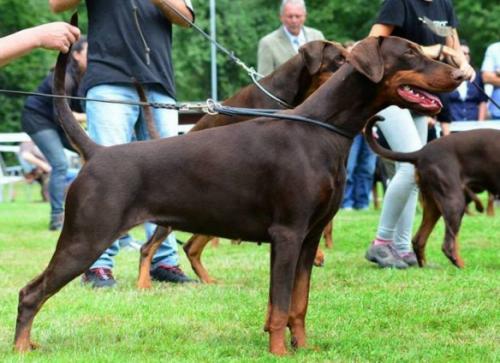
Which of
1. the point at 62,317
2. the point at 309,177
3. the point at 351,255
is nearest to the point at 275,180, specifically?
the point at 309,177

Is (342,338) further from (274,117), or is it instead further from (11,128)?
(11,128)

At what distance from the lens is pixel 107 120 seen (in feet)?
21.0

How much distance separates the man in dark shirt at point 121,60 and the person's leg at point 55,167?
5403 millimetres

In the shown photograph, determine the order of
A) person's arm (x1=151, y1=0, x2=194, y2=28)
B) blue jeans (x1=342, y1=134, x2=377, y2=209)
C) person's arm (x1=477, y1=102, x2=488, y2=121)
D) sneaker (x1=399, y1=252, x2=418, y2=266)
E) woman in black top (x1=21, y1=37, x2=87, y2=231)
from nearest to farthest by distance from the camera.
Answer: person's arm (x1=151, y1=0, x2=194, y2=28) < sneaker (x1=399, y1=252, x2=418, y2=266) < woman in black top (x1=21, y1=37, x2=87, y2=231) < blue jeans (x1=342, y1=134, x2=377, y2=209) < person's arm (x1=477, y1=102, x2=488, y2=121)

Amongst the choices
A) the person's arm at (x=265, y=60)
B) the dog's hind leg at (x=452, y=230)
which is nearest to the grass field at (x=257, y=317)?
the dog's hind leg at (x=452, y=230)

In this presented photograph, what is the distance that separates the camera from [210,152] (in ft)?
14.6

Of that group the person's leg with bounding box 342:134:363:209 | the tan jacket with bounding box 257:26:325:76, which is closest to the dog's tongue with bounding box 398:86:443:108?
the tan jacket with bounding box 257:26:325:76

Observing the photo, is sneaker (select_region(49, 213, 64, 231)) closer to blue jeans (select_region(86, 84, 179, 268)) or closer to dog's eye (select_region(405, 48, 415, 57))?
blue jeans (select_region(86, 84, 179, 268))

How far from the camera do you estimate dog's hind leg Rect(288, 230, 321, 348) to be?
4543 mm

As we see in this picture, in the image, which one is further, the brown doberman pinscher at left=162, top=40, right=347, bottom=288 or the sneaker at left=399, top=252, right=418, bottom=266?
the sneaker at left=399, top=252, right=418, bottom=266

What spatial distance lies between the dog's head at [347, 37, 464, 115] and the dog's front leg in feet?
2.75

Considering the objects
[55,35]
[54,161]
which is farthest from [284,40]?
[55,35]

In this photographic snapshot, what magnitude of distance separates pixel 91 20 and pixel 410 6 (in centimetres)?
247

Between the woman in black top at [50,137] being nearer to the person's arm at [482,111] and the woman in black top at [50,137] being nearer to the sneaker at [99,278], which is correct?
the sneaker at [99,278]
